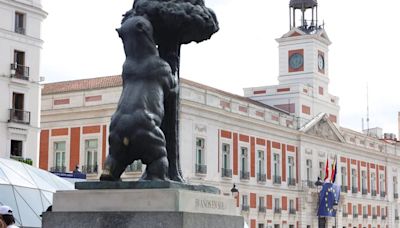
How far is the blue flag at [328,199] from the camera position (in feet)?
143

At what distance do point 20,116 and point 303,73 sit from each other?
24.8m

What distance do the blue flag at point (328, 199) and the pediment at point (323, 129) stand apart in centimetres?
449

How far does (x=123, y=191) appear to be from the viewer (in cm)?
660

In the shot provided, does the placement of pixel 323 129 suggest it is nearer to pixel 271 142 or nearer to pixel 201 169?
pixel 271 142

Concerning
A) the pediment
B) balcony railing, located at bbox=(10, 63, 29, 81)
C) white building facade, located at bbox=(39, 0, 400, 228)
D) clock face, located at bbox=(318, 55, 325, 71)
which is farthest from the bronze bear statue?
clock face, located at bbox=(318, 55, 325, 71)

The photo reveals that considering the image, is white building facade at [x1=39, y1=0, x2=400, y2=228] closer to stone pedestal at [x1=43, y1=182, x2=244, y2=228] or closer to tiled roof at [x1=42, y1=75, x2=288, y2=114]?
tiled roof at [x1=42, y1=75, x2=288, y2=114]

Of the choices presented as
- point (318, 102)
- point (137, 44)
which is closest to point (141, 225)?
point (137, 44)

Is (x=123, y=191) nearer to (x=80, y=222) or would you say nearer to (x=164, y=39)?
(x=80, y=222)

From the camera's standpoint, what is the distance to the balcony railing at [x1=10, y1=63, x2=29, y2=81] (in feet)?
107

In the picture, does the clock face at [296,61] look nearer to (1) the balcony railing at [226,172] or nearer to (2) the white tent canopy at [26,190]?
(1) the balcony railing at [226,172]

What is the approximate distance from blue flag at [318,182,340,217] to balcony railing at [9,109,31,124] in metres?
17.5

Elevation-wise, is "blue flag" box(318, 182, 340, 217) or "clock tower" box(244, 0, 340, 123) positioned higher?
"clock tower" box(244, 0, 340, 123)

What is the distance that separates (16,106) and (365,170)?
3087cm

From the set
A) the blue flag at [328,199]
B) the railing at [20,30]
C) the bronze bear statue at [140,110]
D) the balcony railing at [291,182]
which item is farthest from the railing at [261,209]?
the bronze bear statue at [140,110]
